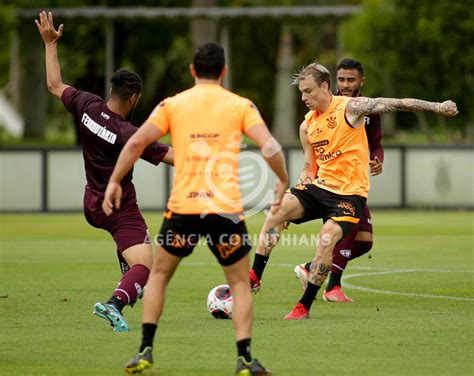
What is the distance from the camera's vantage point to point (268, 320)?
1084cm

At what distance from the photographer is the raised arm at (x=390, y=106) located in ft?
34.7

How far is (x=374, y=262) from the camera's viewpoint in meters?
16.9

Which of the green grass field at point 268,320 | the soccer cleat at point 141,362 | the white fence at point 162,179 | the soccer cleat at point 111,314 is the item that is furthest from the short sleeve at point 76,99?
the white fence at point 162,179

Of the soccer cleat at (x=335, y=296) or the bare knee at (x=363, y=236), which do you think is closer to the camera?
→ the soccer cleat at (x=335, y=296)

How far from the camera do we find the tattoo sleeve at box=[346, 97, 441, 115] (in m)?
10.7

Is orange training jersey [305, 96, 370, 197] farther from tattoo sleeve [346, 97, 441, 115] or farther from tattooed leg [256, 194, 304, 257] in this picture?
tattooed leg [256, 194, 304, 257]

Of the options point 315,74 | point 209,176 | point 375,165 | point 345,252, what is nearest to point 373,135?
Answer: point 375,165

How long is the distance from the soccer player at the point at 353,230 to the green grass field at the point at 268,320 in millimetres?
237

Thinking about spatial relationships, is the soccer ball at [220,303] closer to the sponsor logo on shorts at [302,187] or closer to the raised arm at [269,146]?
the sponsor logo on shorts at [302,187]

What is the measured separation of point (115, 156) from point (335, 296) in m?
3.18

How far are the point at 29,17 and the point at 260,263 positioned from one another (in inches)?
1404

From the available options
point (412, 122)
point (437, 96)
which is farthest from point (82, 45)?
point (437, 96)

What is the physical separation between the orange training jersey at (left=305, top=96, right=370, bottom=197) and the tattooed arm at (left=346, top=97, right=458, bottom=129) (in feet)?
0.39

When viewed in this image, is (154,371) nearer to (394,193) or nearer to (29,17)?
(394,193)
